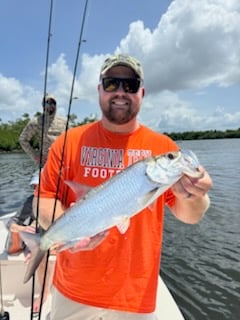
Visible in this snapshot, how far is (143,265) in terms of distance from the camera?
2328mm

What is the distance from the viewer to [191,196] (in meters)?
2.13

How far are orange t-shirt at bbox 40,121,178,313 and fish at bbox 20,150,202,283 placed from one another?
380mm

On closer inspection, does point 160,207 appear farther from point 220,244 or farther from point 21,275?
point 220,244

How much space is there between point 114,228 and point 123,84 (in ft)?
3.11

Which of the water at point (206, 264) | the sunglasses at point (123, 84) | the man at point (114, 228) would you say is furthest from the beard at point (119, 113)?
the water at point (206, 264)

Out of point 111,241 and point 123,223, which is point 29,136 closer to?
point 111,241

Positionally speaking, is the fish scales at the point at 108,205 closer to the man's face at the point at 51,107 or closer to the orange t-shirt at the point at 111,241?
the orange t-shirt at the point at 111,241

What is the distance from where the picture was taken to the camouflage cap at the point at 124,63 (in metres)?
2.51

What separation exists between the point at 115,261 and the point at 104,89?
113 cm

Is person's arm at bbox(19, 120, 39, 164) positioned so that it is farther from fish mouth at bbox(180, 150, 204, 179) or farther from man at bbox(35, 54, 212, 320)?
fish mouth at bbox(180, 150, 204, 179)

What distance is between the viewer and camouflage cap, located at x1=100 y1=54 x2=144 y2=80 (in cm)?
251

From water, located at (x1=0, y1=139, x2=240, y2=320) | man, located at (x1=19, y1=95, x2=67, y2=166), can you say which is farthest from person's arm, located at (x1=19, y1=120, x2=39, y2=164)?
water, located at (x1=0, y1=139, x2=240, y2=320)

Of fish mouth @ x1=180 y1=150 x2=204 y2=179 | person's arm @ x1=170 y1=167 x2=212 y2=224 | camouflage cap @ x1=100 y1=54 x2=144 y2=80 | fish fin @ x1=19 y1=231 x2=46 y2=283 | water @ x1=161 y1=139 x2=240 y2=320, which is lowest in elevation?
water @ x1=161 y1=139 x2=240 y2=320

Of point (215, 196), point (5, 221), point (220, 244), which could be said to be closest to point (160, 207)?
point (5, 221)
